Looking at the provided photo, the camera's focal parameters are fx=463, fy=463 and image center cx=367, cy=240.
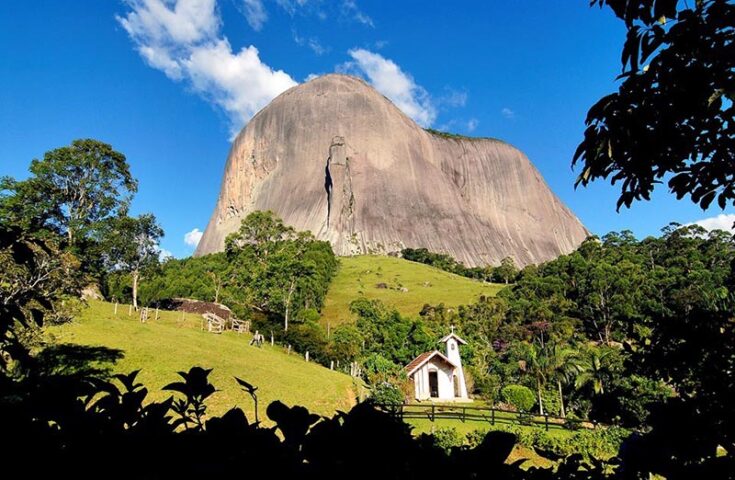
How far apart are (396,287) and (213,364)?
50443mm

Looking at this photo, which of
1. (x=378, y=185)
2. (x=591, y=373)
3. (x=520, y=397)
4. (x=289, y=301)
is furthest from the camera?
(x=378, y=185)

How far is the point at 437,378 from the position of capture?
122 ft

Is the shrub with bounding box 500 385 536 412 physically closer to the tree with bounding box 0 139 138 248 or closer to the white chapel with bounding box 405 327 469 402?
the white chapel with bounding box 405 327 469 402

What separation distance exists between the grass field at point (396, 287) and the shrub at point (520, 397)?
25271 millimetres

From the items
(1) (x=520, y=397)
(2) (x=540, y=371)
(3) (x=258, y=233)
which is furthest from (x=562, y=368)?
(3) (x=258, y=233)

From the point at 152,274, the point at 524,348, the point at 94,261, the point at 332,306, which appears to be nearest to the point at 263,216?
the point at 332,306

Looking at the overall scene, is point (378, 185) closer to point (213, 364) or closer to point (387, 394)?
point (387, 394)

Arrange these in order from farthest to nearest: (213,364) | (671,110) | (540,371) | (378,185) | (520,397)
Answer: (378,185), (540,371), (520,397), (213,364), (671,110)

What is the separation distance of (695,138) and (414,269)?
80.0 metres

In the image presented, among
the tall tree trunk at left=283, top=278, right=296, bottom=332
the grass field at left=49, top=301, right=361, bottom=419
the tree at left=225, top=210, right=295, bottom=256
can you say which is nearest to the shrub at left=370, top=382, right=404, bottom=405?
the grass field at left=49, top=301, right=361, bottom=419

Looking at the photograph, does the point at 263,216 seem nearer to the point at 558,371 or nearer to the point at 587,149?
the point at 558,371

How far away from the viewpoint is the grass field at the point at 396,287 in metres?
61.9

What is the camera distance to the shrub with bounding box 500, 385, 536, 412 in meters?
32.2

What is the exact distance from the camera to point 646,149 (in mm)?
2830
